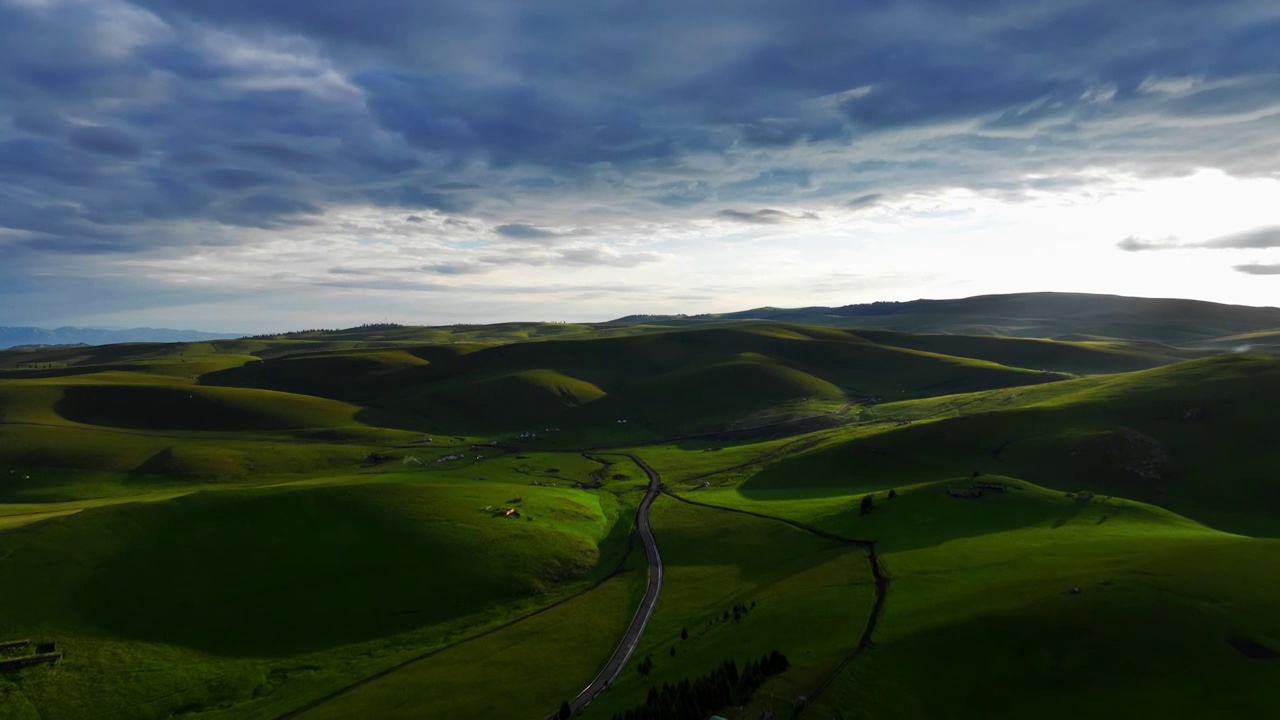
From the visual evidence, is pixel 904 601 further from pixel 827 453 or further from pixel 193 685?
pixel 827 453

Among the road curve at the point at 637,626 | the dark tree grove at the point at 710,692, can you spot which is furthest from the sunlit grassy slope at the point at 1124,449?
the dark tree grove at the point at 710,692

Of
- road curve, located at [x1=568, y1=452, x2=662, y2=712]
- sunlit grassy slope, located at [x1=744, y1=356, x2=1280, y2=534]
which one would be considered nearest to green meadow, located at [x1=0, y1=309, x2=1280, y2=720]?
sunlit grassy slope, located at [x1=744, y1=356, x2=1280, y2=534]

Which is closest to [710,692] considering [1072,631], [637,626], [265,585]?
[637,626]

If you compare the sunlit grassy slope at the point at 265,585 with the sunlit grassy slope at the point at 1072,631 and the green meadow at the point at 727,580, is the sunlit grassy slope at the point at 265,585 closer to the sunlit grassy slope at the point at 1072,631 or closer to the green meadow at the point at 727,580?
the green meadow at the point at 727,580

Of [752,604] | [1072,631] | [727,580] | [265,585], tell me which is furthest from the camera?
[265,585]

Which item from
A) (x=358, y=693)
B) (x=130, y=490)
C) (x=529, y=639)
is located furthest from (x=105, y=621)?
(x=130, y=490)

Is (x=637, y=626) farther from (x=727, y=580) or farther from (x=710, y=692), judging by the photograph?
(x=710, y=692)
